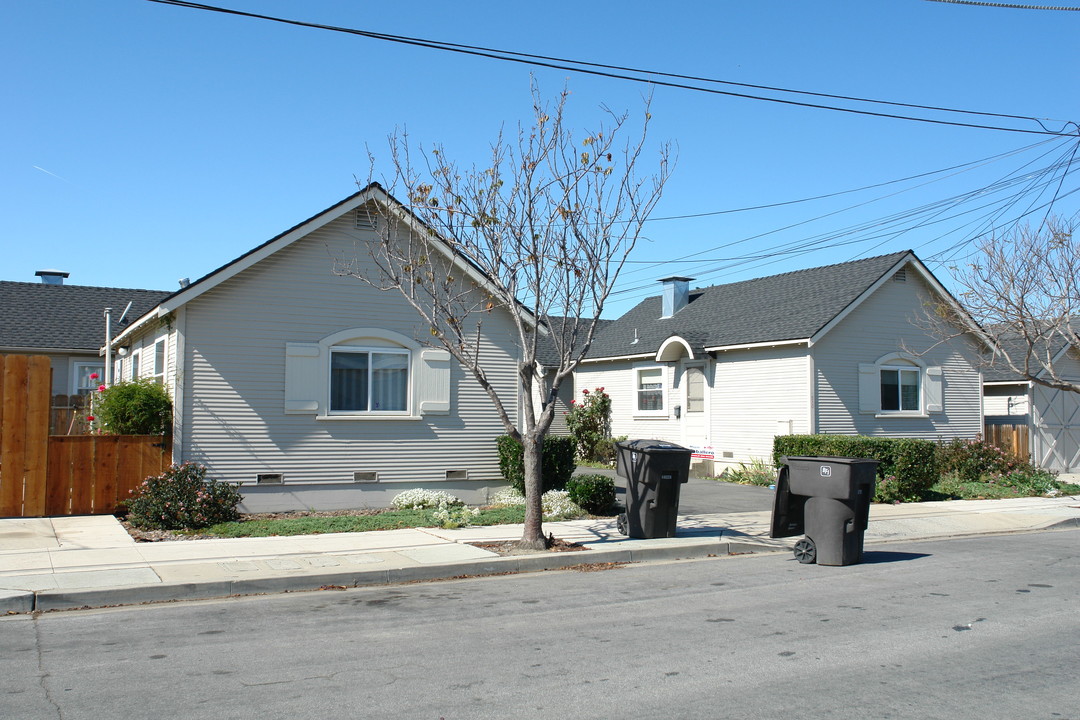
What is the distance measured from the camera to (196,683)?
6.20 metres

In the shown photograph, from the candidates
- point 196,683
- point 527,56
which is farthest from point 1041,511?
point 196,683

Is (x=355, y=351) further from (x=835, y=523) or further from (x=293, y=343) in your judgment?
(x=835, y=523)

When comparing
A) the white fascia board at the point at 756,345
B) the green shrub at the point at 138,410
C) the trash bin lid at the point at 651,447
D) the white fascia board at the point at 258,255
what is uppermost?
the white fascia board at the point at 258,255

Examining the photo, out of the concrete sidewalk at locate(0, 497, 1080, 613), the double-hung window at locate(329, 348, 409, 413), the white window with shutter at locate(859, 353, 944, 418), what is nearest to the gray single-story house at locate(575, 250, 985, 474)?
the white window with shutter at locate(859, 353, 944, 418)

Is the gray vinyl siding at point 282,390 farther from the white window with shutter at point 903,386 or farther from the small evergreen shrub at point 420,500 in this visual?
the white window with shutter at point 903,386

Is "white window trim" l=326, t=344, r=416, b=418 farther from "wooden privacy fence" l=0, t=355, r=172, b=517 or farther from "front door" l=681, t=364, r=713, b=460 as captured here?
"front door" l=681, t=364, r=713, b=460

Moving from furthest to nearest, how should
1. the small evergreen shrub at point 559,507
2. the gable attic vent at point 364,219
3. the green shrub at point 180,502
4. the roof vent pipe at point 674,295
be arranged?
the roof vent pipe at point 674,295, the gable attic vent at point 364,219, the small evergreen shrub at point 559,507, the green shrub at point 180,502

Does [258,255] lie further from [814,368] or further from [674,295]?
[674,295]

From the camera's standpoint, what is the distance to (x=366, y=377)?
16.1m

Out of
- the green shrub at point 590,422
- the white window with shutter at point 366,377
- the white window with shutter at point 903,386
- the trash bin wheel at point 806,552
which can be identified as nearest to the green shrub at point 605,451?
the green shrub at point 590,422

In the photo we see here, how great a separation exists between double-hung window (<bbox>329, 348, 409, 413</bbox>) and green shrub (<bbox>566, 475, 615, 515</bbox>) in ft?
11.5

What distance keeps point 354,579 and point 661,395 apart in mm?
16449

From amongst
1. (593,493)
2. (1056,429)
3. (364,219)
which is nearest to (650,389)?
(1056,429)

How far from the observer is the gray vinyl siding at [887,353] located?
70.3 feet
